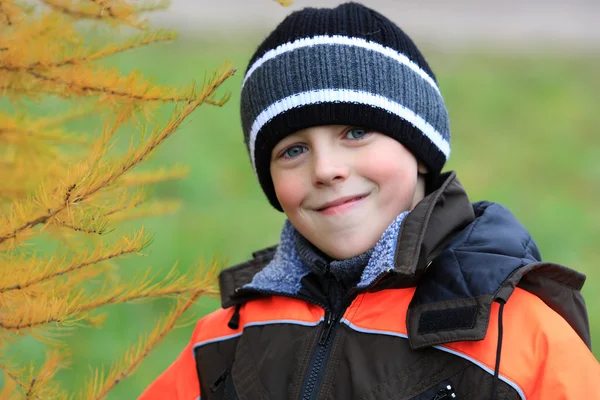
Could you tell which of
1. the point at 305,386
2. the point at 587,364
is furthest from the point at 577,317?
the point at 305,386

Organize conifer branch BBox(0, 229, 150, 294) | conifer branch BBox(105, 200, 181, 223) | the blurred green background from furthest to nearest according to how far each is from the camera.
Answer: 1. the blurred green background
2. conifer branch BBox(105, 200, 181, 223)
3. conifer branch BBox(0, 229, 150, 294)

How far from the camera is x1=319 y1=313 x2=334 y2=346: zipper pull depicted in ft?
5.56


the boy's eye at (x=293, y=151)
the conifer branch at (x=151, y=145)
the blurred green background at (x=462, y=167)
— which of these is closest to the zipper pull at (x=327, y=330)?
the boy's eye at (x=293, y=151)

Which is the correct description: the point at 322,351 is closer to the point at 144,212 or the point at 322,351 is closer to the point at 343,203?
the point at 343,203

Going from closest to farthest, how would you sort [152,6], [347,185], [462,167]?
1. [347,185]
2. [152,6]
3. [462,167]

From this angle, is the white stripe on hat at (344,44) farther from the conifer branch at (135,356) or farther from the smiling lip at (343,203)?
the conifer branch at (135,356)

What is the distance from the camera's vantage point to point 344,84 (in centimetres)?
175

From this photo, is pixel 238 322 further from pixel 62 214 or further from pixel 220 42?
pixel 220 42

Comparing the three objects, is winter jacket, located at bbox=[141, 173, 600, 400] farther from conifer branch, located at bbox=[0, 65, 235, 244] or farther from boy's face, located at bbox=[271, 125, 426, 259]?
conifer branch, located at bbox=[0, 65, 235, 244]

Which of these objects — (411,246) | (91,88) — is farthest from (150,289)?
(411,246)

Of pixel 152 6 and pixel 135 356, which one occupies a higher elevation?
pixel 152 6

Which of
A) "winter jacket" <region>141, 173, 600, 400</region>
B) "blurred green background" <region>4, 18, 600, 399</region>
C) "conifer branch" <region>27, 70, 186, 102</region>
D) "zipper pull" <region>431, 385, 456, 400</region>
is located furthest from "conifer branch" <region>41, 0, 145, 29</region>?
"blurred green background" <region>4, 18, 600, 399</region>

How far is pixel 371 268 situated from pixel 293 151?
332 millimetres

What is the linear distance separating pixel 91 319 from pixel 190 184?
3275 mm
